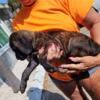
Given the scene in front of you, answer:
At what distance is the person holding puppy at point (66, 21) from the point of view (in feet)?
11.3

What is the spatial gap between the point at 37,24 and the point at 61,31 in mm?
220

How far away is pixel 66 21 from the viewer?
360 cm

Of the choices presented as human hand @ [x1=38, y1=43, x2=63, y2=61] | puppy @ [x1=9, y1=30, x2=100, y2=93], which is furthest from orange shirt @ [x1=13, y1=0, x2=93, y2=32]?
human hand @ [x1=38, y1=43, x2=63, y2=61]

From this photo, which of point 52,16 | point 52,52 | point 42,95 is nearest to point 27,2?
point 52,16

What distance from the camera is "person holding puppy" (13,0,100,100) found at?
11.3 feet

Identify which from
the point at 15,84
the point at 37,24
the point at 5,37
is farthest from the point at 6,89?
the point at 37,24

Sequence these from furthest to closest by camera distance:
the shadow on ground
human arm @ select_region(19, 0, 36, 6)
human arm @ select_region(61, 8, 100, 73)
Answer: the shadow on ground → human arm @ select_region(19, 0, 36, 6) → human arm @ select_region(61, 8, 100, 73)

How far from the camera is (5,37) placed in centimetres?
860

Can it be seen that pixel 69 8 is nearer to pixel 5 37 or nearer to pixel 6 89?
pixel 6 89

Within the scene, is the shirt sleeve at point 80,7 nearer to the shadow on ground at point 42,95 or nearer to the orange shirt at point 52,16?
the orange shirt at point 52,16

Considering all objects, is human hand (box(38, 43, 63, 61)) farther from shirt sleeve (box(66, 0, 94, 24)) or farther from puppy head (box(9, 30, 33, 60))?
shirt sleeve (box(66, 0, 94, 24))

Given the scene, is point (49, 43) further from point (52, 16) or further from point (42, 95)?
point (42, 95)

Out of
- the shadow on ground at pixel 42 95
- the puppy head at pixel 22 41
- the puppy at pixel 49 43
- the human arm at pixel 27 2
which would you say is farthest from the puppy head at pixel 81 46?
the shadow on ground at pixel 42 95

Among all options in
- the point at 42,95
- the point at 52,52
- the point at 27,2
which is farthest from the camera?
the point at 42,95
